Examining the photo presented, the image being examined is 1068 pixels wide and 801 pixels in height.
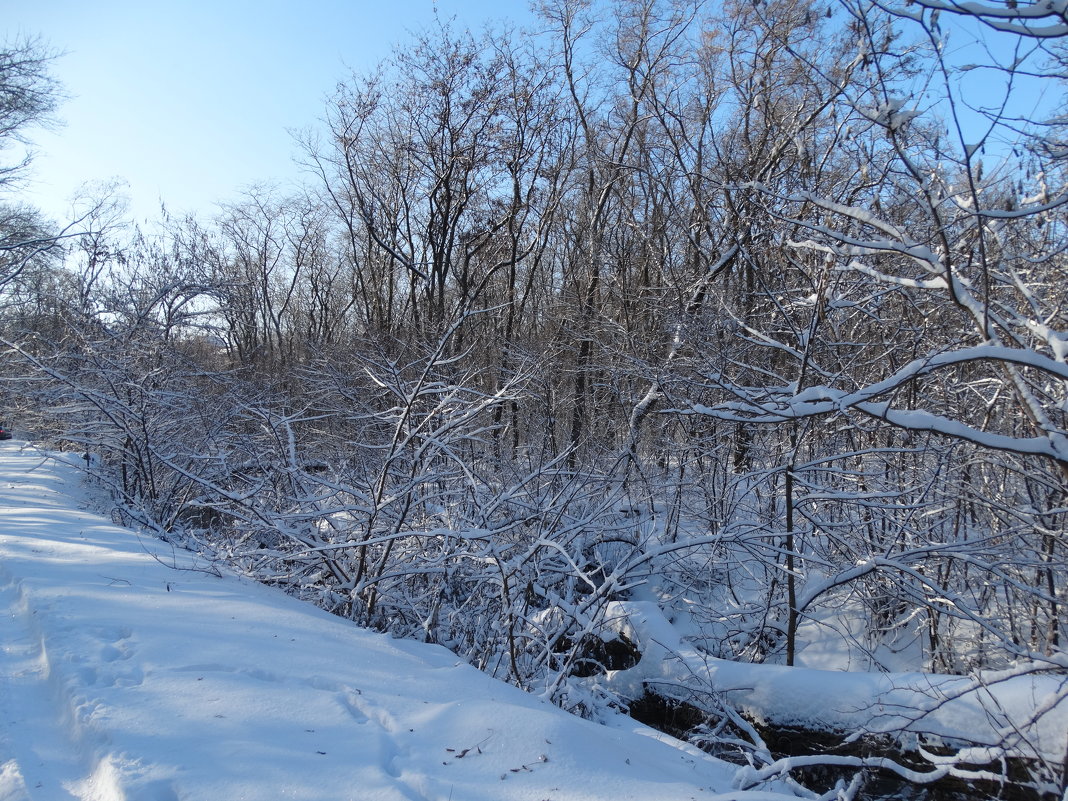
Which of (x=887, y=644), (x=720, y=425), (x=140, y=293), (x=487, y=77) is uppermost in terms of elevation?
(x=487, y=77)

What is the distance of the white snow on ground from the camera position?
2576 millimetres

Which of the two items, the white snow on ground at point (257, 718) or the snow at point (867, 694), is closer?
the white snow on ground at point (257, 718)


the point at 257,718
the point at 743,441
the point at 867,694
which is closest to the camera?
the point at 257,718

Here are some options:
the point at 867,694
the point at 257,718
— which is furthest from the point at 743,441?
the point at 257,718

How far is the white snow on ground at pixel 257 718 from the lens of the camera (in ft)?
8.45

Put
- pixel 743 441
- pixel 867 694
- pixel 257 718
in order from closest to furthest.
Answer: pixel 257 718 < pixel 867 694 < pixel 743 441

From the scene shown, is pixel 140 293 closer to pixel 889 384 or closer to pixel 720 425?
pixel 720 425

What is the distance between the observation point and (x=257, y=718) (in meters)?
2.98

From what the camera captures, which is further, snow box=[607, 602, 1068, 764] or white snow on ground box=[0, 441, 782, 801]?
snow box=[607, 602, 1068, 764]

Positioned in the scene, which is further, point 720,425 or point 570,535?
point 720,425

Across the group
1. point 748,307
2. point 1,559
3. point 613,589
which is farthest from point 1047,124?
point 1,559

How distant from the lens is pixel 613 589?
5.77m

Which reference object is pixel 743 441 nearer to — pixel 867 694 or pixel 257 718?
pixel 867 694

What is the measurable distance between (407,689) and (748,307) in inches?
346
